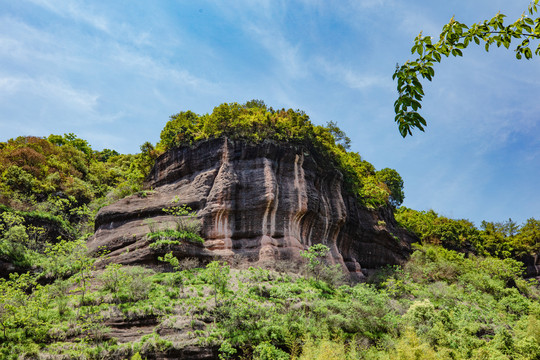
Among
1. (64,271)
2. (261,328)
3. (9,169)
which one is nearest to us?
(261,328)

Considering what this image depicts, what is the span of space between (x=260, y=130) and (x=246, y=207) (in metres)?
7.24

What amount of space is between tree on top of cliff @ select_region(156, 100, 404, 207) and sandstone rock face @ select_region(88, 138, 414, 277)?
3.05 ft

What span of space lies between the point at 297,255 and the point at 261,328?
8890mm

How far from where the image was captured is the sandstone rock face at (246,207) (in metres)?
25.4

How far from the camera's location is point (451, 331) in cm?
1989

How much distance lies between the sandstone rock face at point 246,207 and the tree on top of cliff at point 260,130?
3.05 ft

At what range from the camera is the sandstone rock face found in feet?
83.3

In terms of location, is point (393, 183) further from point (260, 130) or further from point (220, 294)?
point (220, 294)

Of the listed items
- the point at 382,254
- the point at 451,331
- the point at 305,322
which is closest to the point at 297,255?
the point at 305,322

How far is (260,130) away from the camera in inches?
1216

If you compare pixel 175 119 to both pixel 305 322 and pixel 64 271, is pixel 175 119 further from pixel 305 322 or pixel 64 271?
pixel 305 322

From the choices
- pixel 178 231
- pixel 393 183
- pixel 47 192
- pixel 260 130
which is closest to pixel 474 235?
pixel 393 183

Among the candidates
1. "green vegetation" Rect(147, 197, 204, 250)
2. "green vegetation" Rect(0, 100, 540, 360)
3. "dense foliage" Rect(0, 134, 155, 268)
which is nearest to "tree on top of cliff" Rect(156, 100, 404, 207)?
A: "green vegetation" Rect(0, 100, 540, 360)

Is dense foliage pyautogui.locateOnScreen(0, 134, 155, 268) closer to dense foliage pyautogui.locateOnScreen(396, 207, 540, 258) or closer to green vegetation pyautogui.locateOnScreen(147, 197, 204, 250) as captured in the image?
green vegetation pyautogui.locateOnScreen(147, 197, 204, 250)
